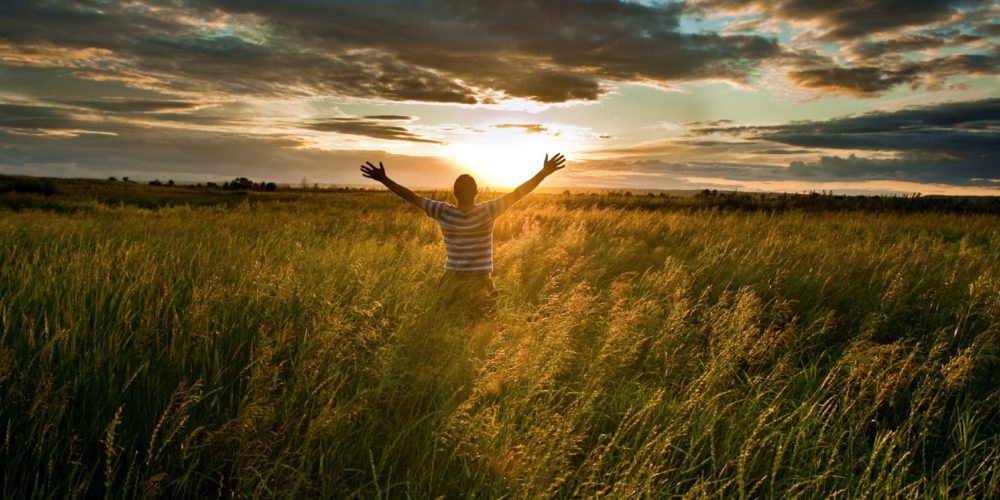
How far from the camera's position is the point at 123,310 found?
4016mm

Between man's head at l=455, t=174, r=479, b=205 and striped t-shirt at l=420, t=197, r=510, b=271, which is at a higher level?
man's head at l=455, t=174, r=479, b=205

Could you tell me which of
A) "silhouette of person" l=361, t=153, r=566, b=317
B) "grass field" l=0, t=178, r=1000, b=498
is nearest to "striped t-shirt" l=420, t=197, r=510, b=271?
"silhouette of person" l=361, t=153, r=566, b=317

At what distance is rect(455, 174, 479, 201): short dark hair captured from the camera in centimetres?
557

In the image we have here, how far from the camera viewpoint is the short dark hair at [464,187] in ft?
18.3

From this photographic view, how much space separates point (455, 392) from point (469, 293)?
245cm

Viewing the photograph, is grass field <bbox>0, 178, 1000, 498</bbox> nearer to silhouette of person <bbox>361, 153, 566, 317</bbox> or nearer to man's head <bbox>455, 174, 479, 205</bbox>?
silhouette of person <bbox>361, 153, 566, 317</bbox>

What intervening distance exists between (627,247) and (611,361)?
20.6ft

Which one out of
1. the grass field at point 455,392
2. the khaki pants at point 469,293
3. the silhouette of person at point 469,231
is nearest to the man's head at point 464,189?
the silhouette of person at point 469,231

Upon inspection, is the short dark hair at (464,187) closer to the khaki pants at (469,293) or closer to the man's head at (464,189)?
the man's head at (464,189)

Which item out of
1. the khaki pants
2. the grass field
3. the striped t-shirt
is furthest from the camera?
the striped t-shirt

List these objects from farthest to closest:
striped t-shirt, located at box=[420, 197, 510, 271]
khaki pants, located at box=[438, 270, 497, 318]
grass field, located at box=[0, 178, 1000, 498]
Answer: striped t-shirt, located at box=[420, 197, 510, 271], khaki pants, located at box=[438, 270, 497, 318], grass field, located at box=[0, 178, 1000, 498]

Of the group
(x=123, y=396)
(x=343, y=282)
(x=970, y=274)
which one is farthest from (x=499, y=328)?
(x=970, y=274)

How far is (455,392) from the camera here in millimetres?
3150

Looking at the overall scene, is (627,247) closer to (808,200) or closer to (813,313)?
(813,313)
